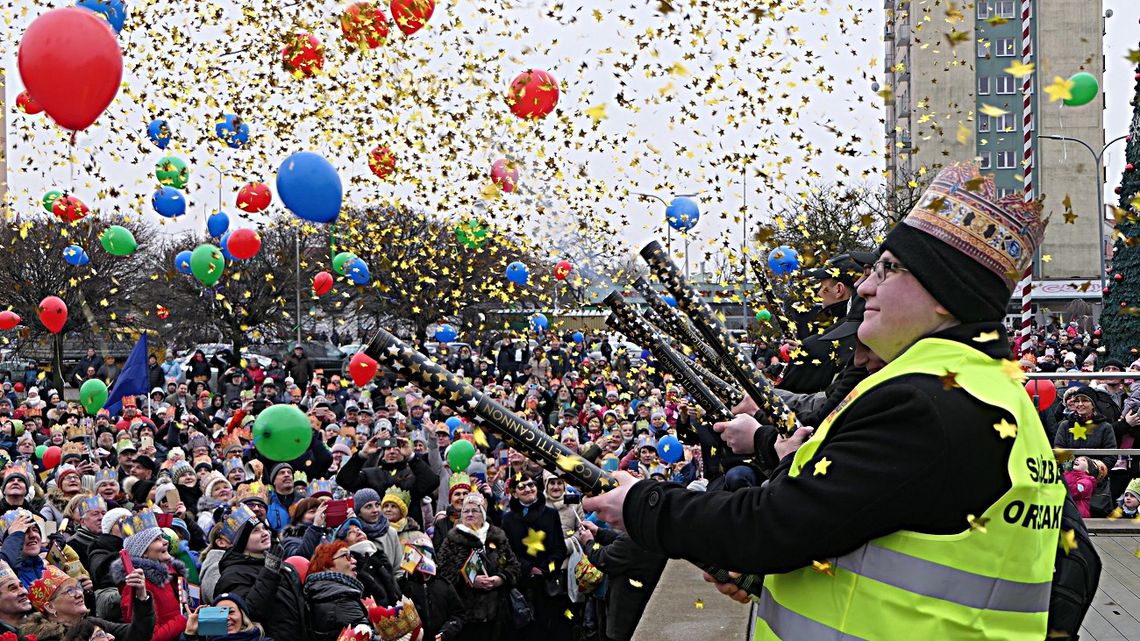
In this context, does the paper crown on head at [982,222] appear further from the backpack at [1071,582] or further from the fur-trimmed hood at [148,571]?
the fur-trimmed hood at [148,571]

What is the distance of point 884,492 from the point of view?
218 centimetres

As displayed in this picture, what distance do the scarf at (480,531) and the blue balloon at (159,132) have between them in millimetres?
4619

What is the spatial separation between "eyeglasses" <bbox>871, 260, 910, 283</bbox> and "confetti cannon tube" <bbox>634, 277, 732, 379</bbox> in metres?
2.00

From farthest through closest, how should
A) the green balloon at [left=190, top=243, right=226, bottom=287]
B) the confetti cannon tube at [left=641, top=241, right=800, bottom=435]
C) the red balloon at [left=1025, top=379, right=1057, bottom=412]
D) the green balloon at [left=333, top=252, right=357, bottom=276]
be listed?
1. the green balloon at [left=333, top=252, right=357, bottom=276]
2. the green balloon at [left=190, top=243, right=226, bottom=287]
3. the red balloon at [left=1025, top=379, right=1057, bottom=412]
4. the confetti cannon tube at [left=641, top=241, right=800, bottom=435]

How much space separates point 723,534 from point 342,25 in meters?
7.22

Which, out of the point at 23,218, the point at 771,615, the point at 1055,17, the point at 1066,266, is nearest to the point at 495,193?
the point at 771,615

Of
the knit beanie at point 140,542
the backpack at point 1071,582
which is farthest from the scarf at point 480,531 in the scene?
the backpack at point 1071,582

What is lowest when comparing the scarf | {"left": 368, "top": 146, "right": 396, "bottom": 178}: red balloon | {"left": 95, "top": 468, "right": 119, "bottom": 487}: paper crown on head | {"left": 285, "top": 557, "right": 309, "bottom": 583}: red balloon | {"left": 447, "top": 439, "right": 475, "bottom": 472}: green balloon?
{"left": 447, "top": 439, "right": 475, "bottom": 472}: green balloon

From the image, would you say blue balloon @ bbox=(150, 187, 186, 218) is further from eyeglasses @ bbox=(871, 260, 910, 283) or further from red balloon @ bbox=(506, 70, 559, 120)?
eyeglasses @ bbox=(871, 260, 910, 283)

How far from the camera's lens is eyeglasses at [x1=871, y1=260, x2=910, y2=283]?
2.51 meters

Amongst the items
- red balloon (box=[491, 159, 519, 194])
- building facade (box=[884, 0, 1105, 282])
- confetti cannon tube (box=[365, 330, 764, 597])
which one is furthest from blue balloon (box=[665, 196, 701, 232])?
building facade (box=[884, 0, 1105, 282])

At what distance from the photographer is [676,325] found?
456 centimetres

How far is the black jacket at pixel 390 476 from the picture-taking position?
1138 centimetres

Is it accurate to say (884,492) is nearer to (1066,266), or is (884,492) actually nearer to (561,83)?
(561,83)
